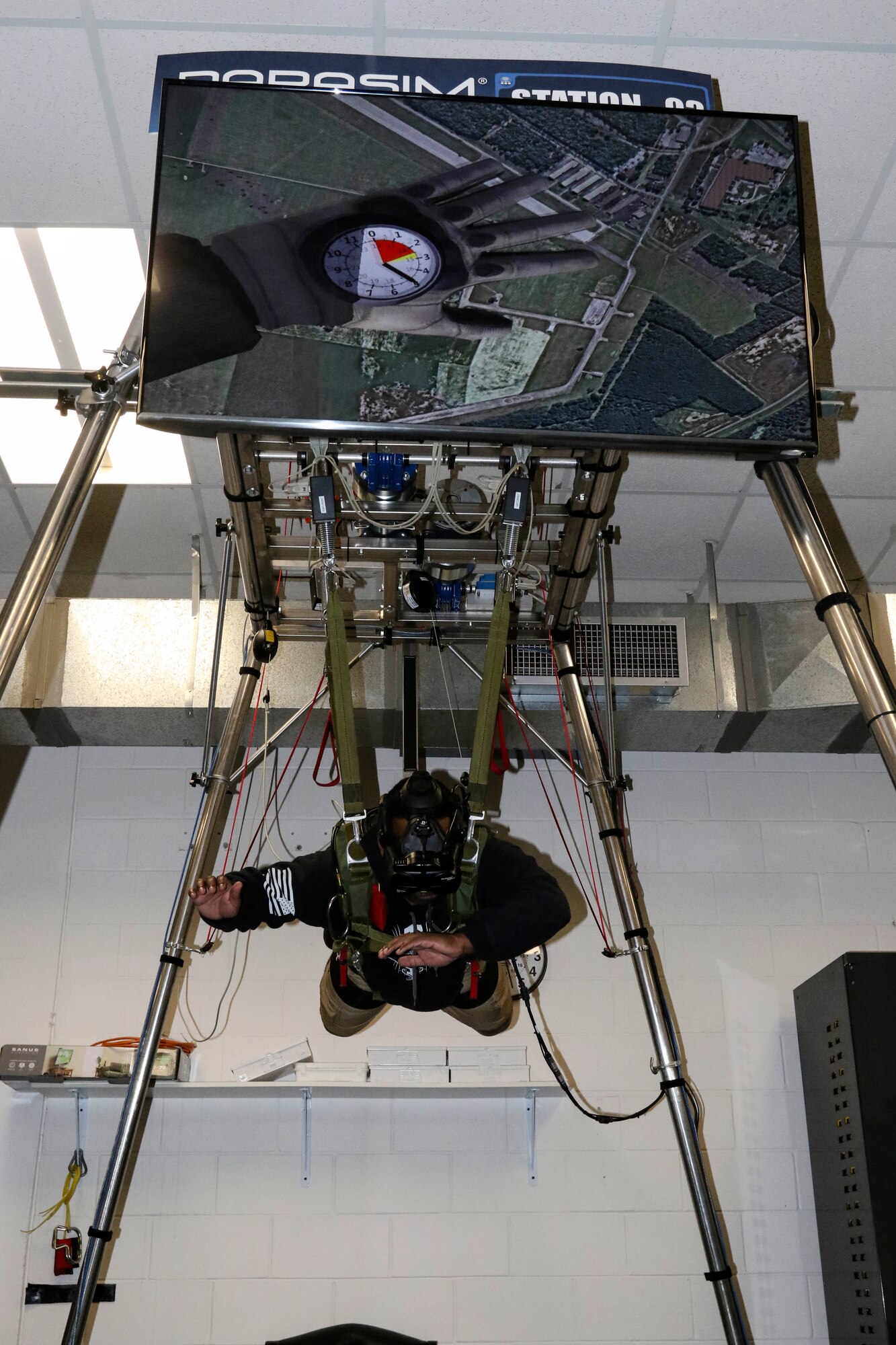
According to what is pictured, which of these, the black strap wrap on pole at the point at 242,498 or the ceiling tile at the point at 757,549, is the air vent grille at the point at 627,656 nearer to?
the ceiling tile at the point at 757,549

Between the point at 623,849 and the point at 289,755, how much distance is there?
7.05 ft

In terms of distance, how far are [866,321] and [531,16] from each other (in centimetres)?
150

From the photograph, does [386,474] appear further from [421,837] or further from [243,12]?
[243,12]

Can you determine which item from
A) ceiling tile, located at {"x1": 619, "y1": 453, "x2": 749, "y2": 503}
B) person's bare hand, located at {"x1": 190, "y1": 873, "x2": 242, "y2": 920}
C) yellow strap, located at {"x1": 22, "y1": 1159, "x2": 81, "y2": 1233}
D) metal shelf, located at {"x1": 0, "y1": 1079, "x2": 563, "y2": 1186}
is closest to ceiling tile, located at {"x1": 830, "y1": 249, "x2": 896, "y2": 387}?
ceiling tile, located at {"x1": 619, "y1": 453, "x2": 749, "y2": 503}

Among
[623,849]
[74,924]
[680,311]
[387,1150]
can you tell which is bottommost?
[387,1150]

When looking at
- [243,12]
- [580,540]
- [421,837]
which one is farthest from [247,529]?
[243,12]

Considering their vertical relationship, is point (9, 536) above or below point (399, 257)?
above

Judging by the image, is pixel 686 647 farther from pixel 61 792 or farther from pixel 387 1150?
pixel 61 792

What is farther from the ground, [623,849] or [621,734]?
[621,734]

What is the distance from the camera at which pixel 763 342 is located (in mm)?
2461

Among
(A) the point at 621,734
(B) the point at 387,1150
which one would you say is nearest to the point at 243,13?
(A) the point at 621,734

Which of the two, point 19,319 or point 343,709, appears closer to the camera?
point 343,709

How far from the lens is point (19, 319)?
3.80 metres

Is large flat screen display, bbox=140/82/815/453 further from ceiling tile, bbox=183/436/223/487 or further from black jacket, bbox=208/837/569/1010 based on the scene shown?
ceiling tile, bbox=183/436/223/487
